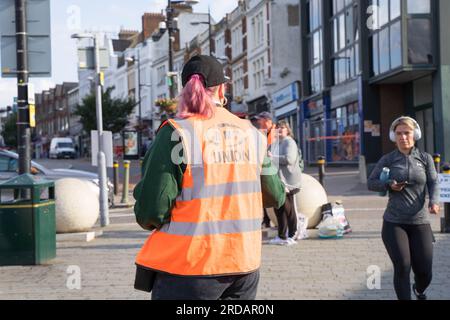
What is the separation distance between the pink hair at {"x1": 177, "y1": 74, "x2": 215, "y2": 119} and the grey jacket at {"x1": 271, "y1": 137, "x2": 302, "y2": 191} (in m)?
6.15

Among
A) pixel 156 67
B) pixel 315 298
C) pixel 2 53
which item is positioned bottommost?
pixel 315 298

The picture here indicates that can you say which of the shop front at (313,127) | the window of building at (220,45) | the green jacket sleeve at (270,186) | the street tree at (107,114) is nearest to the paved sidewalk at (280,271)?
the green jacket sleeve at (270,186)

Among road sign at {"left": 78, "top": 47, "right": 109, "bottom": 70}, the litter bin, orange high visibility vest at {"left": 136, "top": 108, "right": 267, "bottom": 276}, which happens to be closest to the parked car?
road sign at {"left": 78, "top": 47, "right": 109, "bottom": 70}

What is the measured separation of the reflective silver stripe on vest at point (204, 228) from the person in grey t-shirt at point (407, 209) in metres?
2.87

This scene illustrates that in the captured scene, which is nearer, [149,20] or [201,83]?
[201,83]

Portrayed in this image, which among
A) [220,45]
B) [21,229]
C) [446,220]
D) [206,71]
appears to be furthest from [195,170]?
[220,45]

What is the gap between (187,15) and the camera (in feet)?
234

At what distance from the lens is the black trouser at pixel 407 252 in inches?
223

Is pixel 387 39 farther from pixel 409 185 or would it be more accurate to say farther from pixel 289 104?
pixel 409 185

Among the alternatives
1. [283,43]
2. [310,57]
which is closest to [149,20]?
[283,43]

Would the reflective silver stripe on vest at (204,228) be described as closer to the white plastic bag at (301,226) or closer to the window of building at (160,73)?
the white plastic bag at (301,226)

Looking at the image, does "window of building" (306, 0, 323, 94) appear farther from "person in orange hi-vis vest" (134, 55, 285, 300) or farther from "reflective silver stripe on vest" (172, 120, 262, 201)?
"reflective silver stripe on vest" (172, 120, 262, 201)

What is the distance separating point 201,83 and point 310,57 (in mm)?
36509
